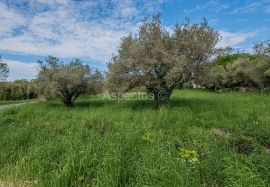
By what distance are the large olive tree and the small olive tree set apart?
11.4ft

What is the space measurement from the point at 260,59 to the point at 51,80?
21512 millimetres

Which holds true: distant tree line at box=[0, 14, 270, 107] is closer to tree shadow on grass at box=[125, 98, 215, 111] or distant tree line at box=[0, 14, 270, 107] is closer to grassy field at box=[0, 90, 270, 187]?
tree shadow on grass at box=[125, 98, 215, 111]

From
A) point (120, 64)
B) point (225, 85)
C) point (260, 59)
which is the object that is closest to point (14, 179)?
point (120, 64)

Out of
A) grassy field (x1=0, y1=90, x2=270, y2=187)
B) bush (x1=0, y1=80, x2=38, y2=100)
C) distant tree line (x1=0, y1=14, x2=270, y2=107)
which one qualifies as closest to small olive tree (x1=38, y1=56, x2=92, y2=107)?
distant tree line (x1=0, y1=14, x2=270, y2=107)

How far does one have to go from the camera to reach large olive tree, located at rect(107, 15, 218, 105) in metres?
15.3

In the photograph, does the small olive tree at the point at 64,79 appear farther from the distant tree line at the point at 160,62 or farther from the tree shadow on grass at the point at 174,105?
the tree shadow on grass at the point at 174,105

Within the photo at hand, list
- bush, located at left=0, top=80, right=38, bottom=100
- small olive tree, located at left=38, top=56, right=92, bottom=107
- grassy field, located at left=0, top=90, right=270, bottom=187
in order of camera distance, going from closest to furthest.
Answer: grassy field, located at left=0, top=90, right=270, bottom=187
small olive tree, located at left=38, top=56, right=92, bottom=107
bush, located at left=0, top=80, right=38, bottom=100

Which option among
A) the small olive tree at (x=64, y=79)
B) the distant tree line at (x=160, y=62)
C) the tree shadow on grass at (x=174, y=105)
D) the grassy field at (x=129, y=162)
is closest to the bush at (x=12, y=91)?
the small olive tree at (x=64, y=79)

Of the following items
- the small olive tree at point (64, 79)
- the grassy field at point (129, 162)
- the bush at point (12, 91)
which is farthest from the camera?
the bush at point (12, 91)

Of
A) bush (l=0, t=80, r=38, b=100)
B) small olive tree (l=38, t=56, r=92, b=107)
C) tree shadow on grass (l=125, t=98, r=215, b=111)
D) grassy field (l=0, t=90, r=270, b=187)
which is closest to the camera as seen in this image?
grassy field (l=0, t=90, r=270, b=187)

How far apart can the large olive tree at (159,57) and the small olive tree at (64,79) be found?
11.4 feet

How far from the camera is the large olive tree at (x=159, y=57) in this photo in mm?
15273

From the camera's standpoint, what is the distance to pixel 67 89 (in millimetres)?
19203

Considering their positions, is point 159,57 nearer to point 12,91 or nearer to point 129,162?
point 129,162
